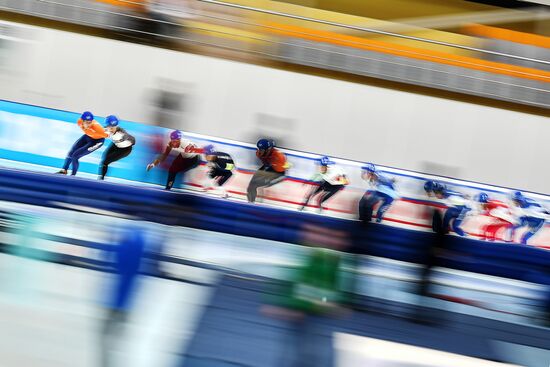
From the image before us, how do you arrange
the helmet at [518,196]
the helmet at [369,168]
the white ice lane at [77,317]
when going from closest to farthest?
the white ice lane at [77,317] < the helmet at [369,168] < the helmet at [518,196]

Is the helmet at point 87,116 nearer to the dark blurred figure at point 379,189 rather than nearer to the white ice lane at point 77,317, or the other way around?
the dark blurred figure at point 379,189

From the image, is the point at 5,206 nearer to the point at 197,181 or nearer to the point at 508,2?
the point at 197,181

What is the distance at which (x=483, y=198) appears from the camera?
46.7 ft

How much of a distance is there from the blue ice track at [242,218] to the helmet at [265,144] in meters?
3.75

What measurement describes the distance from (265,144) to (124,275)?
965 centimetres

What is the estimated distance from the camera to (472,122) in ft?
49.8

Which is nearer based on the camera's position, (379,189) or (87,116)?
(379,189)

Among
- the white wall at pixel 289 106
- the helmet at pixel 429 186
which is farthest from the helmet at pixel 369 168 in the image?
the helmet at pixel 429 186

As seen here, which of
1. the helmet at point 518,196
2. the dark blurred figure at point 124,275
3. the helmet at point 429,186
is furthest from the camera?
the helmet at point 518,196

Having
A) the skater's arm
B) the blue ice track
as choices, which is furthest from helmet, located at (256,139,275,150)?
the skater's arm

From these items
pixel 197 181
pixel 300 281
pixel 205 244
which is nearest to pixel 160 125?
pixel 205 244

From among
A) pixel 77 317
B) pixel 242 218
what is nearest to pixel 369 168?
pixel 242 218

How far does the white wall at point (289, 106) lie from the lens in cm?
1466

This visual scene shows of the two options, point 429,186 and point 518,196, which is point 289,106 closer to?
point 429,186
